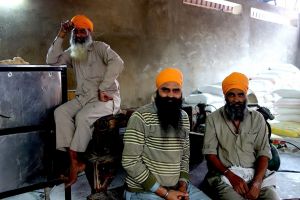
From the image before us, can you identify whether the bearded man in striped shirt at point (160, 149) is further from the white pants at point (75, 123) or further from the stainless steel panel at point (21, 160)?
the stainless steel panel at point (21, 160)

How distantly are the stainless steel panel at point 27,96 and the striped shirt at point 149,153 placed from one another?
99cm

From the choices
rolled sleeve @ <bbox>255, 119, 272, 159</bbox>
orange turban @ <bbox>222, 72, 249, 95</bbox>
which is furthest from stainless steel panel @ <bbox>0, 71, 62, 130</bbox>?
rolled sleeve @ <bbox>255, 119, 272, 159</bbox>

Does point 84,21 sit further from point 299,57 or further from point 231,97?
point 299,57

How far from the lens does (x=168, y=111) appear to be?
2359 mm

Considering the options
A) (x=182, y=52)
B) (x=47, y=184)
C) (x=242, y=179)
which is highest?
(x=182, y=52)

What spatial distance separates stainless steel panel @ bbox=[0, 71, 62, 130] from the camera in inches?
99.8

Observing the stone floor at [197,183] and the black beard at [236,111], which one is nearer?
the black beard at [236,111]

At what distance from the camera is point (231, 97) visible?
8.98ft

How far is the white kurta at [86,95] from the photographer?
9.73ft

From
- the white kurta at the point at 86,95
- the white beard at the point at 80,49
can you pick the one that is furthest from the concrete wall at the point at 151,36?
the white beard at the point at 80,49

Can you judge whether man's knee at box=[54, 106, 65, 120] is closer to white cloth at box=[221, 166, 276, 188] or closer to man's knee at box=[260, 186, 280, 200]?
white cloth at box=[221, 166, 276, 188]

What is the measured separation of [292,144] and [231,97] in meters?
2.93

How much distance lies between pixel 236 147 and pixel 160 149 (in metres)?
0.76

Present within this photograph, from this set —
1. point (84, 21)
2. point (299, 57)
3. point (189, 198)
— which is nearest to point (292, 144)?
point (189, 198)
